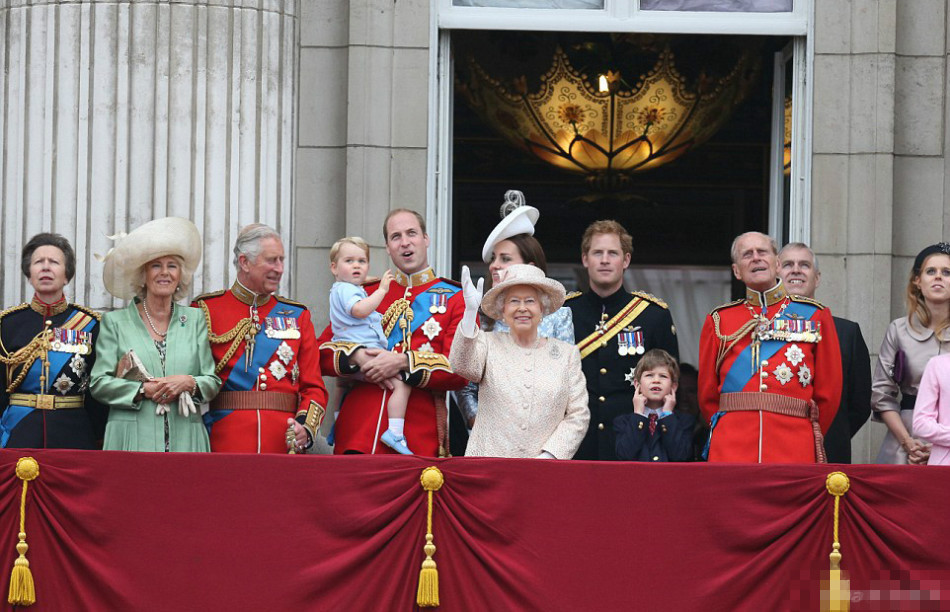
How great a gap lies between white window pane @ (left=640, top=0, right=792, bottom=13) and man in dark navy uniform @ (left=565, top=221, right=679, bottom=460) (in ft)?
7.67

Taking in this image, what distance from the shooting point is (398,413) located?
816cm

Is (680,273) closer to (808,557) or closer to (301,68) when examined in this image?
(301,68)

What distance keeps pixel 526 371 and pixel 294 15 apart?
11.2 feet

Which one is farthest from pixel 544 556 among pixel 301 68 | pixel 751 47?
pixel 751 47

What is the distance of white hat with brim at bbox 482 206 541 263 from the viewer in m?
8.45

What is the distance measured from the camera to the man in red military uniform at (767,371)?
8.07 metres

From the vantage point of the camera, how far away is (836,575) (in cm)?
717

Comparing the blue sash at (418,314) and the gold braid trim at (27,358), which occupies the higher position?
the blue sash at (418,314)

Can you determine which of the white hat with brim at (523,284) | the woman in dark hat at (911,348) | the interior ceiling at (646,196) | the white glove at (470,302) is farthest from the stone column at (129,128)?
the interior ceiling at (646,196)

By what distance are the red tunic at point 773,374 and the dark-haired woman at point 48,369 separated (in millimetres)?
2850

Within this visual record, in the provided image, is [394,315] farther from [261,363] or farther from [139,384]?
[139,384]

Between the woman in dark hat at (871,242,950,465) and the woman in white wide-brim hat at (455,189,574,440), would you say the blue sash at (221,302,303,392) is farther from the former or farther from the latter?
the woman in dark hat at (871,242,950,465)

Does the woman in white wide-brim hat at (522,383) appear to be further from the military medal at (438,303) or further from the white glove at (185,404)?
the white glove at (185,404)

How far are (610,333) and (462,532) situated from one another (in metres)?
1.75
